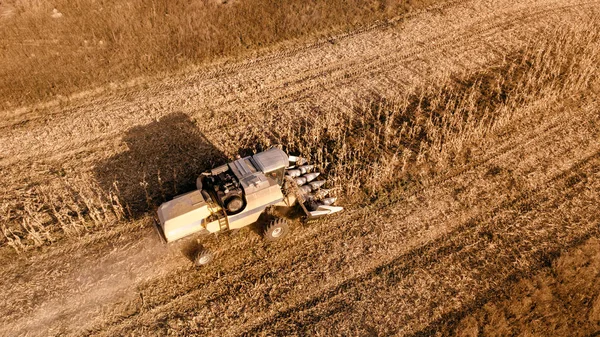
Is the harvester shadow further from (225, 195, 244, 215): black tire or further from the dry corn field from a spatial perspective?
(225, 195, 244, 215): black tire

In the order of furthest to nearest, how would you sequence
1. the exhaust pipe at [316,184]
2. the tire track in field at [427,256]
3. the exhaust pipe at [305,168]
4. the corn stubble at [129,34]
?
the corn stubble at [129,34], the exhaust pipe at [305,168], the exhaust pipe at [316,184], the tire track in field at [427,256]

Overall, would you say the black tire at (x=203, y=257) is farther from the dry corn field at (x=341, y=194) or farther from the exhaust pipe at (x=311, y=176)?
the exhaust pipe at (x=311, y=176)

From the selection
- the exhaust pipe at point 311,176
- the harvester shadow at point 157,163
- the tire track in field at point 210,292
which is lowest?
the tire track in field at point 210,292

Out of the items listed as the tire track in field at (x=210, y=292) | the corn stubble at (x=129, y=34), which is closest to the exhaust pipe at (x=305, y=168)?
the tire track in field at (x=210, y=292)

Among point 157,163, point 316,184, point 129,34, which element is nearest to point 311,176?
point 316,184

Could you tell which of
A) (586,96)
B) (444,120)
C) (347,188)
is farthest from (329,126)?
(586,96)

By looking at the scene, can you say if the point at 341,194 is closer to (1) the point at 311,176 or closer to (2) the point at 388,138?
(1) the point at 311,176
